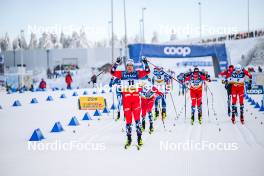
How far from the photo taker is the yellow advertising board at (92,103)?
58.8 ft

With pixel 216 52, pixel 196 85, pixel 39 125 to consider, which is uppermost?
pixel 216 52

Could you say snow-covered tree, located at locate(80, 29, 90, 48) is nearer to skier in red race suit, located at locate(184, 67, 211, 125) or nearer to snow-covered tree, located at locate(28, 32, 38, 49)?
snow-covered tree, located at locate(28, 32, 38, 49)

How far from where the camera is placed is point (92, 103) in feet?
59.1

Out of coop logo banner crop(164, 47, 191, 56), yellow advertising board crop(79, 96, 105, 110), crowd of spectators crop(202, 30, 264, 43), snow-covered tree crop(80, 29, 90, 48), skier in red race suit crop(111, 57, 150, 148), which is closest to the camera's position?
skier in red race suit crop(111, 57, 150, 148)

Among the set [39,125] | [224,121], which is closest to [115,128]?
[39,125]

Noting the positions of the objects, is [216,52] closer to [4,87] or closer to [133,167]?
[4,87]

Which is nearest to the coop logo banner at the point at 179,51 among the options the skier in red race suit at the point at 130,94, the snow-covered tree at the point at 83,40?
the skier in red race suit at the point at 130,94

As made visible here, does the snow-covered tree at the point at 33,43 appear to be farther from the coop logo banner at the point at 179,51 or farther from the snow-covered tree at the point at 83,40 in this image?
the coop logo banner at the point at 179,51

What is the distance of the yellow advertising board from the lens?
58.8 ft

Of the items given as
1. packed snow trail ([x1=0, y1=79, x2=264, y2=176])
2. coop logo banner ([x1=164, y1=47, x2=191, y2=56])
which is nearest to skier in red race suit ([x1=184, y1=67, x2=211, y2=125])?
packed snow trail ([x1=0, y1=79, x2=264, y2=176])

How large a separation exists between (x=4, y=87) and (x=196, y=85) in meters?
29.5

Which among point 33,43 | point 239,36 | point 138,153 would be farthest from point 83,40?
point 138,153

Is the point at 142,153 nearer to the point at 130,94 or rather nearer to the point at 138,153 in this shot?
the point at 138,153

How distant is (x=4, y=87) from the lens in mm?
38406
